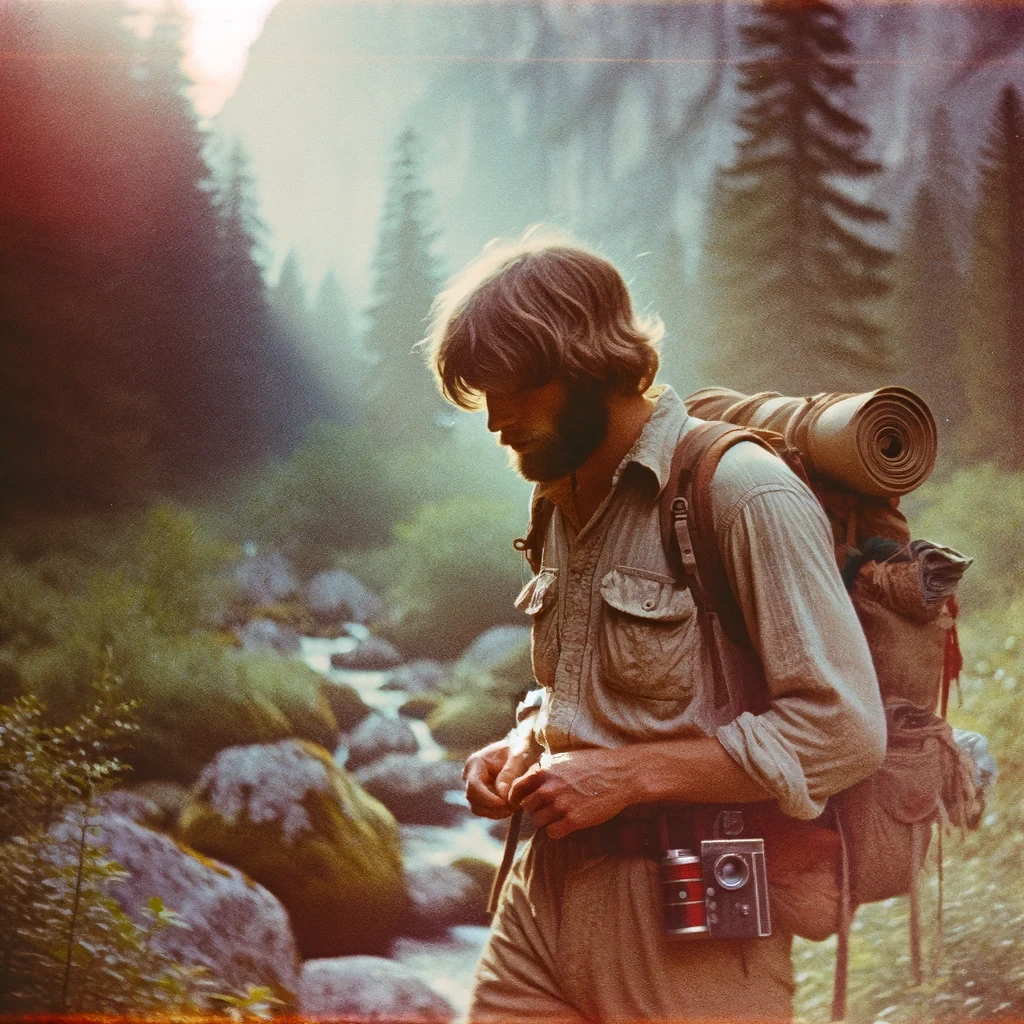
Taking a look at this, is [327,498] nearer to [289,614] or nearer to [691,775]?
[289,614]

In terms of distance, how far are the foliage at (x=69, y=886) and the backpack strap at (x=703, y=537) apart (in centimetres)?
221

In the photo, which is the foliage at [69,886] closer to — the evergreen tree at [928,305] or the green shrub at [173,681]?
the green shrub at [173,681]

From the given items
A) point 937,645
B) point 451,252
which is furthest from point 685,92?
point 937,645

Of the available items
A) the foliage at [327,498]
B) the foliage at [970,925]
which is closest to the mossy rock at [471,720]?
the foliage at [327,498]

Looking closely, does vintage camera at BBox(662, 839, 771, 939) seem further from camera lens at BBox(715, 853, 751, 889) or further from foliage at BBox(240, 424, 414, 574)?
foliage at BBox(240, 424, 414, 574)

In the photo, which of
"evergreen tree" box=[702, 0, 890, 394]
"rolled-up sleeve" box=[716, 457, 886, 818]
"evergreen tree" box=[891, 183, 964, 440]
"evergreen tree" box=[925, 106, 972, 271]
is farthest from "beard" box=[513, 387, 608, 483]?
"evergreen tree" box=[925, 106, 972, 271]

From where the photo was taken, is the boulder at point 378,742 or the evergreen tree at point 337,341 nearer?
the boulder at point 378,742

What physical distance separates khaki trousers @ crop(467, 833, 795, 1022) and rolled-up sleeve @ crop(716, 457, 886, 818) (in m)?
0.34

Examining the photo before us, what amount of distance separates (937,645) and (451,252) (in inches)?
83.6

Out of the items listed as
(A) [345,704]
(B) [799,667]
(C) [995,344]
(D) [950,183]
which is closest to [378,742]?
(A) [345,704]

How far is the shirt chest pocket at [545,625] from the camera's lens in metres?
2.31

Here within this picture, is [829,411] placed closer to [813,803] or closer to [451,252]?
[813,803]

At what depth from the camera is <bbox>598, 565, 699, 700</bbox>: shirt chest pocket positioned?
82.3 inches

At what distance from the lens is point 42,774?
11.8 ft
